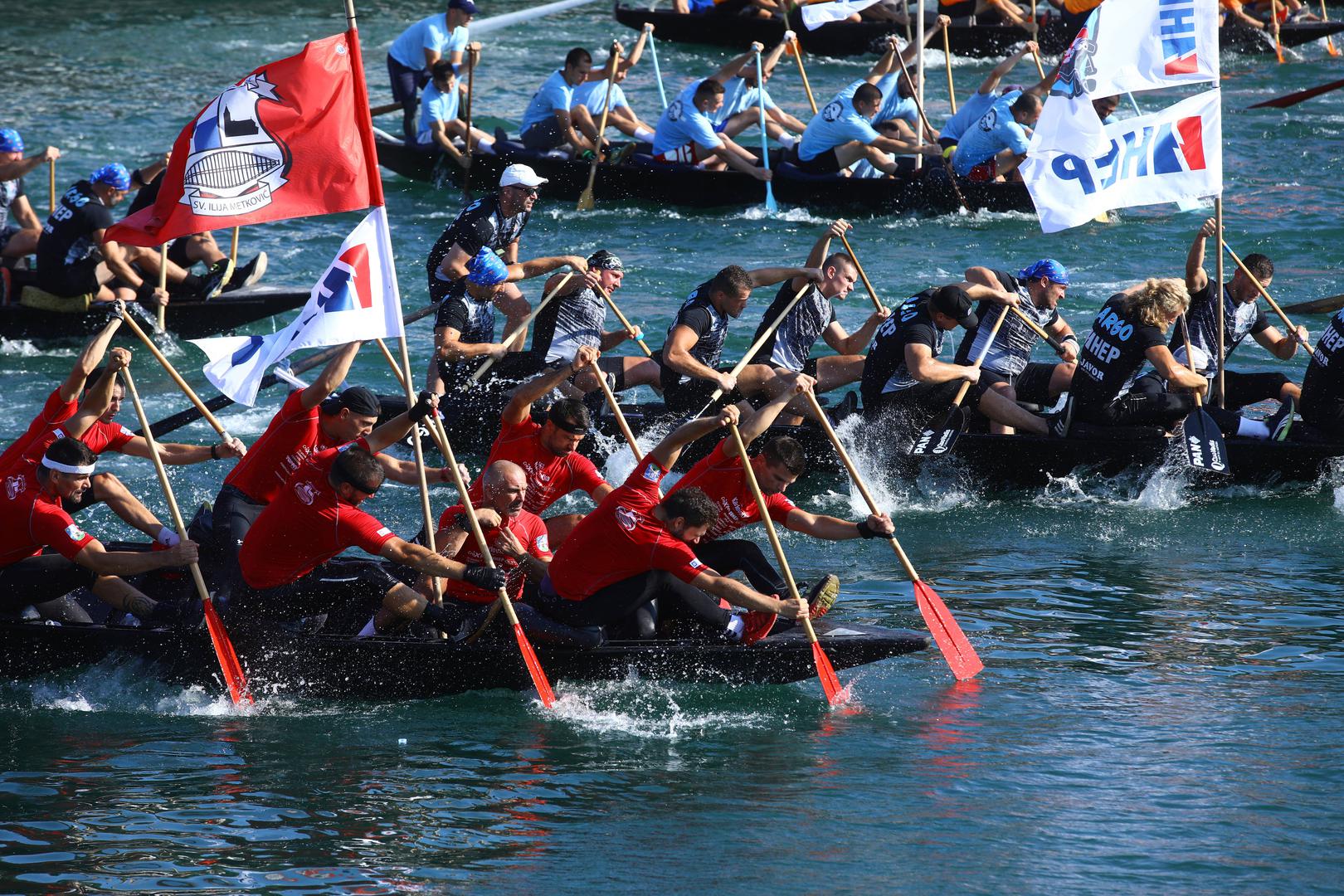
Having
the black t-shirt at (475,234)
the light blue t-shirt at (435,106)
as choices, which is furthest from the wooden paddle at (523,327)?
the light blue t-shirt at (435,106)

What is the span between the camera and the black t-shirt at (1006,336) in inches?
→ 504

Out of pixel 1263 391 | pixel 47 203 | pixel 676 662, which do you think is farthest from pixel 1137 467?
pixel 47 203

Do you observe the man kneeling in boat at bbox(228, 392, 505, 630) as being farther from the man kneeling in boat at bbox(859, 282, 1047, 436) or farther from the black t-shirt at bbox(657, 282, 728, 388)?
the man kneeling in boat at bbox(859, 282, 1047, 436)

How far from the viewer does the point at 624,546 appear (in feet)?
A: 29.3

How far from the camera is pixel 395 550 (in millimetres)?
A: 8859

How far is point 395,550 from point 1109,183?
19.9 ft

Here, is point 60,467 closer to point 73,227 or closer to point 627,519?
point 627,519

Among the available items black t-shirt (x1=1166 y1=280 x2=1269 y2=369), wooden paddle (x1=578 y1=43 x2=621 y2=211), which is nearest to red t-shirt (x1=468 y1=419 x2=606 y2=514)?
black t-shirt (x1=1166 y1=280 x2=1269 y2=369)

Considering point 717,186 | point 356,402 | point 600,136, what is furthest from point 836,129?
point 356,402

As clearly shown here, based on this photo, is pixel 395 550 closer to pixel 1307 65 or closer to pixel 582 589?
pixel 582 589

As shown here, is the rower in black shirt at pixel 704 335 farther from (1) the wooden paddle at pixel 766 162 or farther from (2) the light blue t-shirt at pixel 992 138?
(1) the wooden paddle at pixel 766 162

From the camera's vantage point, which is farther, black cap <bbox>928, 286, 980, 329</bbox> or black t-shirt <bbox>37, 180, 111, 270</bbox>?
black t-shirt <bbox>37, 180, 111, 270</bbox>

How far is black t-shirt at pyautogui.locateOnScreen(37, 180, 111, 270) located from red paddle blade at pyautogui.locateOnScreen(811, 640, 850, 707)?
31.9 ft

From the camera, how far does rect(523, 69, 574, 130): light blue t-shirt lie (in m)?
20.9
